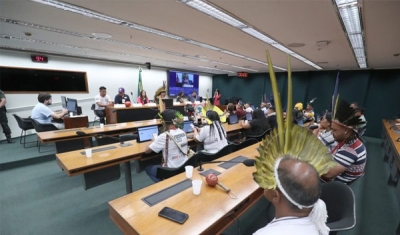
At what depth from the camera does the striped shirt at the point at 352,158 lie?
1578mm

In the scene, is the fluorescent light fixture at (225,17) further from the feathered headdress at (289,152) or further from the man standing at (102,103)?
the man standing at (102,103)

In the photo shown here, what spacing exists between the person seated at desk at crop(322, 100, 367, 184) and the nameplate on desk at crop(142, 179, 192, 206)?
4.21 feet

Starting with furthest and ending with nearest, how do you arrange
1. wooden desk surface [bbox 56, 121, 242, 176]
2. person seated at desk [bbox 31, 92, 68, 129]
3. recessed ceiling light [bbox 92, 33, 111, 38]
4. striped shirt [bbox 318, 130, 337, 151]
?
1. person seated at desk [bbox 31, 92, 68, 129]
2. recessed ceiling light [bbox 92, 33, 111, 38]
3. striped shirt [bbox 318, 130, 337, 151]
4. wooden desk surface [bbox 56, 121, 242, 176]

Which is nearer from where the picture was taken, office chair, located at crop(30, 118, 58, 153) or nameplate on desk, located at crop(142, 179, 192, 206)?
nameplate on desk, located at crop(142, 179, 192, 206)

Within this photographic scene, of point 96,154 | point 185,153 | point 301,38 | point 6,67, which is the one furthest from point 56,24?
point 301,38

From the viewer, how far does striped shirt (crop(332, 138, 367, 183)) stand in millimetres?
1578

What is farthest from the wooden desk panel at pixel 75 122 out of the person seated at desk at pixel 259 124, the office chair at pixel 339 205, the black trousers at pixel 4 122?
the office chair at pixel 339 205

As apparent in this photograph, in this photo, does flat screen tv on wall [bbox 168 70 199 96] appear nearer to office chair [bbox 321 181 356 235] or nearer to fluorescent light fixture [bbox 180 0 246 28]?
fluorescent light fixture [bbox 180 0 246 28]

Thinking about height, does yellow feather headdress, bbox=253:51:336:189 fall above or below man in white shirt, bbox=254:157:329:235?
above

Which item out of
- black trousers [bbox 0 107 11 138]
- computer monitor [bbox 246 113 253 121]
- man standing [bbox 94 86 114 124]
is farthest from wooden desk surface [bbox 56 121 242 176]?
black trousers [bbox 0 107 11 138]

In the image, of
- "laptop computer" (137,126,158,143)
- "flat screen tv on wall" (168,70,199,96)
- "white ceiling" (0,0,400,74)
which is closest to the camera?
"white ceiling" (0,0,400,74)

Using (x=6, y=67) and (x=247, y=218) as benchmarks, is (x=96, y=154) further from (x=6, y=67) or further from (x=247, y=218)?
(x=6, y=67)

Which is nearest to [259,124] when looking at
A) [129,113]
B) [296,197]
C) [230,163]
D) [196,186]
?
[230,163]

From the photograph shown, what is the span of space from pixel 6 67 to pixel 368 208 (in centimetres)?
907
